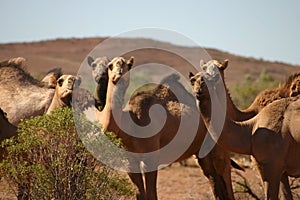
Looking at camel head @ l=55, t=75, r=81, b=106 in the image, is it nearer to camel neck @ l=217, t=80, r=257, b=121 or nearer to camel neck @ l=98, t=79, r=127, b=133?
camel neck @ l=98, t=79, r=127, b=133

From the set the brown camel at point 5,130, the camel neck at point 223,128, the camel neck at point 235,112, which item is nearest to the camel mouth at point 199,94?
the camel neck at point 223,128

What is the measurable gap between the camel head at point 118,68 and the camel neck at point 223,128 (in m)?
1.30

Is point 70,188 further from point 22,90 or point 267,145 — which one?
point 22,90

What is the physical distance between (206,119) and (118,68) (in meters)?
1.49

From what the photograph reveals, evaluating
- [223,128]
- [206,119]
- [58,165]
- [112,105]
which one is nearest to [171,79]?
[112,105]

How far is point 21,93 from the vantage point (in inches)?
481

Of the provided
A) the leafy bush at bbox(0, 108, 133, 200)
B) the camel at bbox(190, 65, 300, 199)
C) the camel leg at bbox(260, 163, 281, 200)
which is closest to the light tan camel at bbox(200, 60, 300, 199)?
the camel at bbox(190, 65, 300, 199)

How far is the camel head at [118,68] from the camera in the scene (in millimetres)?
9438

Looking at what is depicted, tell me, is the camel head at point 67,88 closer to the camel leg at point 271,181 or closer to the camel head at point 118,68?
the camel head at point 118,68

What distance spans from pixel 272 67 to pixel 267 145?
54.5m

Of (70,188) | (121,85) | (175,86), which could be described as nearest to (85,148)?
(70,188)

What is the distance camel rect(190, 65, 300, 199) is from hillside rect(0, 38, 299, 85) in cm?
4520

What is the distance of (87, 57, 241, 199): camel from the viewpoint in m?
10.0

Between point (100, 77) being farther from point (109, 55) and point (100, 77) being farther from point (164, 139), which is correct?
point (109, 55)
